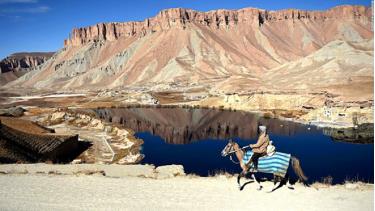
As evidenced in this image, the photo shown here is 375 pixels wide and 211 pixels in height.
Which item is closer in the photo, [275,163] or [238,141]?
[275,163]

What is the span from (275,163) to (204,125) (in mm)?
45426

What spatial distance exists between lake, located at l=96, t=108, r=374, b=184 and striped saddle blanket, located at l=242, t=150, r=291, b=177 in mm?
6596

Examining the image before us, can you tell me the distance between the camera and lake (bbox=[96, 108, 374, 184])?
31469 mm

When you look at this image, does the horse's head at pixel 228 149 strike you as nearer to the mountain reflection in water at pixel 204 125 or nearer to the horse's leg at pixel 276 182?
the horse's leg at pixel 276 182

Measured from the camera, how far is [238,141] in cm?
4506

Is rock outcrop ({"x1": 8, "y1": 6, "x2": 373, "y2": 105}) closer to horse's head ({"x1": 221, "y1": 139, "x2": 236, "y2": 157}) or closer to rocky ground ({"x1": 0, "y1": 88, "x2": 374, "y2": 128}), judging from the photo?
rocky ground ({"x1": 0, "y1": 88, "x2": 374, "y2": 128})

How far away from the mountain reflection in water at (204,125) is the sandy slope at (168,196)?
97.3 ft

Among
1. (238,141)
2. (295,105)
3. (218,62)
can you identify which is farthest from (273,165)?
(218,62)

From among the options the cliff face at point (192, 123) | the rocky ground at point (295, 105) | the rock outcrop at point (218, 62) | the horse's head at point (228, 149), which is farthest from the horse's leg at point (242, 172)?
the rock outcrop at point (218, 62)

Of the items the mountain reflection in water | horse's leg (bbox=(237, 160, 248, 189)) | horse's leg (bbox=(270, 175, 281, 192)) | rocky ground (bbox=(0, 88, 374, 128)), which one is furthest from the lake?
horse's leg (bbox=(237, 160, 248, 189))

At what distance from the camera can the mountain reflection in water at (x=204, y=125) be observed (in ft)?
154

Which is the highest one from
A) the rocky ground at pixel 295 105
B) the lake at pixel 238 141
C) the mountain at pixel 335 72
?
the mountain at pixel 335 72

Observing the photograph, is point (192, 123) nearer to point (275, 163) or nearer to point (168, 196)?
point (168, 196)

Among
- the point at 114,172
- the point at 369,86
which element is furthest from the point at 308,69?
the point at 114,172
